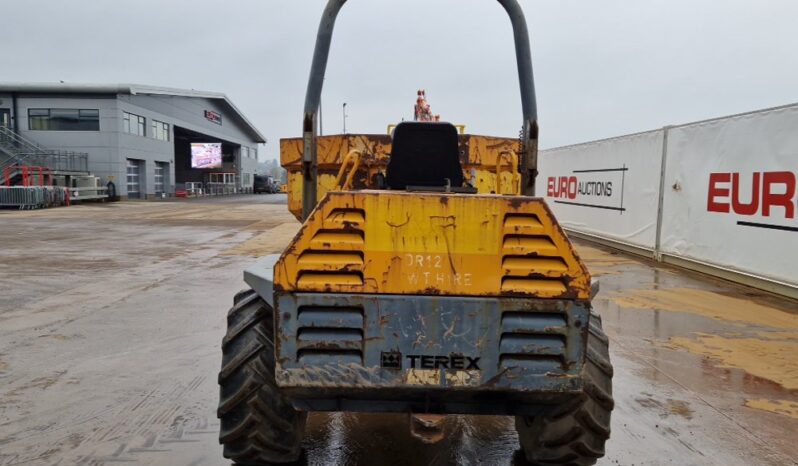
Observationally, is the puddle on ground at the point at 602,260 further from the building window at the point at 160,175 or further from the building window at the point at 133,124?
the building window at the point at 160,175

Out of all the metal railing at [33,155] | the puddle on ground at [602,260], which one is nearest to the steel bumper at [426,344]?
the puddle on ground at [602,260]

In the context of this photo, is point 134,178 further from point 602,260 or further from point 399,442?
point 399,442

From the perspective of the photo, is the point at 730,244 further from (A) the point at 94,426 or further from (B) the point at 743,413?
(A) the point at 94,426

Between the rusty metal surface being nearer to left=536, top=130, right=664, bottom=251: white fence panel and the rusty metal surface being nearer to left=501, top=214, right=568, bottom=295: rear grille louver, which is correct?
left=501, top=214, right=568, bottom=295: rear grille louver

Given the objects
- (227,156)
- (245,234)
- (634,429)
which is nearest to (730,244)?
(634,429)

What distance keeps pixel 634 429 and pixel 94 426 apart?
3.85 meters

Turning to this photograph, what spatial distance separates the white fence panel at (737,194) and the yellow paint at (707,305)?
102 cm

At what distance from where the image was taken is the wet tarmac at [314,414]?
3750 mm

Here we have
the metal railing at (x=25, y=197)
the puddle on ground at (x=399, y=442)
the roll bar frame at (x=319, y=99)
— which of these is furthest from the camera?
the metal railing at (x=25, y=197)

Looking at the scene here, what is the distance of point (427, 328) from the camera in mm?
2604

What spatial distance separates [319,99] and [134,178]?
45020mm

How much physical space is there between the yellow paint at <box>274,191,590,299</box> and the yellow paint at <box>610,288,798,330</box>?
620 centimetres

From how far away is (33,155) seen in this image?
36.3 metres

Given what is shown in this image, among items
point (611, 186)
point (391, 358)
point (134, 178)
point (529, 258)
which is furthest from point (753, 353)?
point (134, 178)
